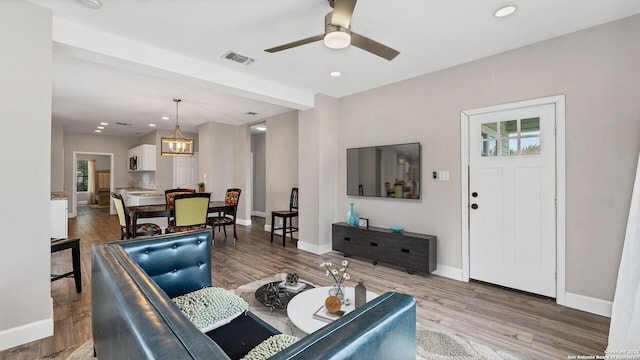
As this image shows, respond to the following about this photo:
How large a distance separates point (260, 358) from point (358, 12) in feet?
8.54

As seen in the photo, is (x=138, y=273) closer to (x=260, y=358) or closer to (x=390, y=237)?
(x=260, y=358)

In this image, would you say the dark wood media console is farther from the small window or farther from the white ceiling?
the white ceiling

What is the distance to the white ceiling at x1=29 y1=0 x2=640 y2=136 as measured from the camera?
2.40 meters

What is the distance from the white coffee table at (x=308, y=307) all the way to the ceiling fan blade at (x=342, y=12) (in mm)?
1992

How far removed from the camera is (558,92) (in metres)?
2.88

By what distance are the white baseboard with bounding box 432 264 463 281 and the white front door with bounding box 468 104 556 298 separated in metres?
0.14

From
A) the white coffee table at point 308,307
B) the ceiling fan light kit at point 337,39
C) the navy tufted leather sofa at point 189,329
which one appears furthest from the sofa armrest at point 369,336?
the ceiling fan light kit at point 337,39

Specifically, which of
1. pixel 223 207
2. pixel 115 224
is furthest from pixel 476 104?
pixel 115 224

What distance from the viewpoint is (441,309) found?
2.78 meters

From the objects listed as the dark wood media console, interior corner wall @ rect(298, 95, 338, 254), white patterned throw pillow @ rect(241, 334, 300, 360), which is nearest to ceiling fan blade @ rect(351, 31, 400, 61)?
white patterned throw pillow @ rect(241, 334, 300, 360)

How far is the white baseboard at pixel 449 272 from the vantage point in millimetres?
3574

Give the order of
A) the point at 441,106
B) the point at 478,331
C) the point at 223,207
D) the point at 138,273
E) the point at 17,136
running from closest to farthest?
the point at 138,273 < the point at 17,136 < the point at 478,331 < the point at 441,106 < the point at 223,207

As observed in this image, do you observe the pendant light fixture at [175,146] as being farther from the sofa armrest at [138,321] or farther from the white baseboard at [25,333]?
the sofa armrest at [138,321]

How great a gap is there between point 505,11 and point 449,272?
2.85 meters
